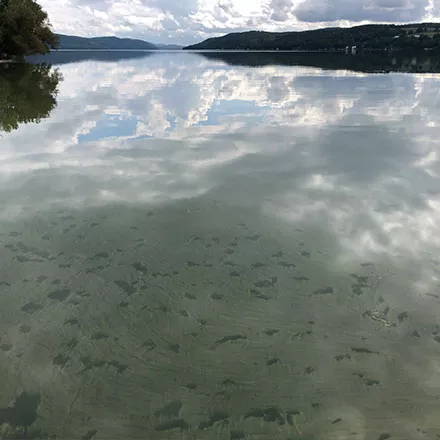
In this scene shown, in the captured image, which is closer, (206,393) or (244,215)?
(206,393)

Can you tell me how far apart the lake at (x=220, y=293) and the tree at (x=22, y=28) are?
74118 millimetres

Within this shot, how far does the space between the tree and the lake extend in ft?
243

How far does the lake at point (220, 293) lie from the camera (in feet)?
19.7

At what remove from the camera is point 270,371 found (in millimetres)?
6738

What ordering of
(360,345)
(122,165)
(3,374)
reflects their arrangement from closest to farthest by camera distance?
1. (3,374)
2. (360,345)
3. (122,165)

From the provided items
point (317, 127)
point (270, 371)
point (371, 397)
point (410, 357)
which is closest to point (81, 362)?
point (270, 371)

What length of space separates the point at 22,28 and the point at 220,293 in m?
89.9

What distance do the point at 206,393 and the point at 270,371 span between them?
1.15 m

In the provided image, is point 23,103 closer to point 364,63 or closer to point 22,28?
point 22,28

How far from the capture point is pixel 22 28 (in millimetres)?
80250

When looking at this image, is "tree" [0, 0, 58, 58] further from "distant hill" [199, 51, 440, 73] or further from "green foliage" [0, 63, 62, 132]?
"distant hill" [199, 51, 440, 73]

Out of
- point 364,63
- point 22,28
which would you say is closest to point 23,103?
point 22,28

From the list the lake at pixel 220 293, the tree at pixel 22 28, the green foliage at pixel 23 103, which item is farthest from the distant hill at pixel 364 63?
the lake at pixel 220 293

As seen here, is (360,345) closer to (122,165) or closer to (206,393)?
(206,393)
